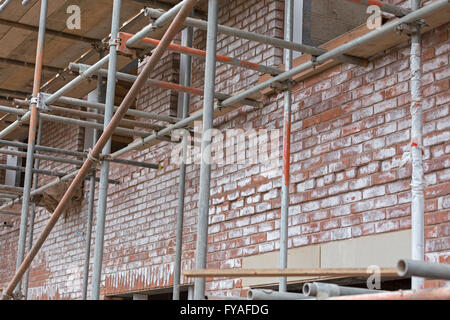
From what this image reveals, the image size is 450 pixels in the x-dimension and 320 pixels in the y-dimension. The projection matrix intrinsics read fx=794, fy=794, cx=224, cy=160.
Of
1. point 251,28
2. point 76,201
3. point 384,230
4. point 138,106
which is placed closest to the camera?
point 384,230

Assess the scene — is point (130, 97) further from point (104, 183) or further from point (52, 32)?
point (52, 32)

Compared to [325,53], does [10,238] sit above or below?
below

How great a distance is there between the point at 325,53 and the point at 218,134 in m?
1.89

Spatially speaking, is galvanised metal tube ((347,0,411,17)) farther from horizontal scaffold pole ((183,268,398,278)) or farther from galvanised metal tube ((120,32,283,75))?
horizontal scaffold pole ((183,268,398,278))

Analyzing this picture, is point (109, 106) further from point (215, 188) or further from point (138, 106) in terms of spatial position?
point (138, 106)

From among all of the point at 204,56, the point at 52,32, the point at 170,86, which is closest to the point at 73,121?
the point at 170,86

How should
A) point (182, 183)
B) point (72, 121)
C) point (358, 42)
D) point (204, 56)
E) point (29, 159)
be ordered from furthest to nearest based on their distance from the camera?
point (72, 121) < point (182, 183) < point (29, 159) < point (204, 56) < point (358, 42)

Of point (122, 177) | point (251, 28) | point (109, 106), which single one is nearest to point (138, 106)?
point (122, 177)

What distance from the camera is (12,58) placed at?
937cm

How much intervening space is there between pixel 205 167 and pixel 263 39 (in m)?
1.42

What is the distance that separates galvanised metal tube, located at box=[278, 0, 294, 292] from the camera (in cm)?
543

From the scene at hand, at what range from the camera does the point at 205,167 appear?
429 centimetres

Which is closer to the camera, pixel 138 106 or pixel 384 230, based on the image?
pixel 384 230
